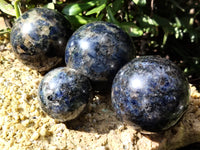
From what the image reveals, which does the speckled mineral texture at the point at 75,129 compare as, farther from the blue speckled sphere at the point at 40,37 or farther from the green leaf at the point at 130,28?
the green leaf at the point at 130,28

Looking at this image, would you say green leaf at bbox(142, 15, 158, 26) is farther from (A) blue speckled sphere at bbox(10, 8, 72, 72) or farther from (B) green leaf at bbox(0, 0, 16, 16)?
(B) green leaf at bbox(0, 0, 16, 16)

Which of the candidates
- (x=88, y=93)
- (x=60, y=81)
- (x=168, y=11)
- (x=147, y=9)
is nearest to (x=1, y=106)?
(x=60, y=81)

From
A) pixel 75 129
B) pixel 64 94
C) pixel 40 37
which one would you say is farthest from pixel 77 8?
pixel 75 129

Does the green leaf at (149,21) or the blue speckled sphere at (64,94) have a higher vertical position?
the green leaf at (149,21)

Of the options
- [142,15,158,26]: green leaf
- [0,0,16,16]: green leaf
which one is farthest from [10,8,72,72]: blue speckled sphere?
[142,15,158,26]: green leaf

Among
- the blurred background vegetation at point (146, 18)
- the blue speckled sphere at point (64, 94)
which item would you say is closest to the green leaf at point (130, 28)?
the blurred background vegetation at point (146, 18)

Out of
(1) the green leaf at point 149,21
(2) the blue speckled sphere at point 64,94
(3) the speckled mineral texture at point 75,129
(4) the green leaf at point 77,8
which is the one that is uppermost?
(4) the green leaf at point 77,8
